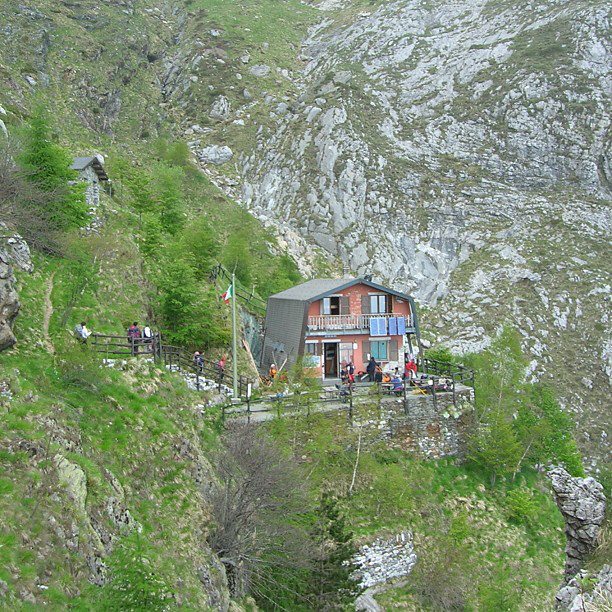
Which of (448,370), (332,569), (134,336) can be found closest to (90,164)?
(134,336)

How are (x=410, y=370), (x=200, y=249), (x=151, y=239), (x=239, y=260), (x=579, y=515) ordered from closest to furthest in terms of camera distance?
(x=579, y=515), (x=410, y=370), (x=151, y=239), (x=200, y=249), (x=239, y=260)

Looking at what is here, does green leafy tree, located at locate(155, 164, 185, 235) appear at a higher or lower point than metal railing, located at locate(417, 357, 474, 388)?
higher

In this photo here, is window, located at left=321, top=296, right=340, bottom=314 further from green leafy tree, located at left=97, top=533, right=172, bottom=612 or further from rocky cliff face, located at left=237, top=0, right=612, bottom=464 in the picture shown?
green leafy tree, located at left=97, top=533, right=172, bottom=612

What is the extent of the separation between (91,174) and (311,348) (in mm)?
17012

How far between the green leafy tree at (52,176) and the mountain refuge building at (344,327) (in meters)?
14.4

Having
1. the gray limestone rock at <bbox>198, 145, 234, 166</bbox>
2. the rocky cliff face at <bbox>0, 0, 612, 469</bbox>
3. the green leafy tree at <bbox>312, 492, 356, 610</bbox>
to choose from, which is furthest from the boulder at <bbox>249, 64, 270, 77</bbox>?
the green leafy tree at <bbox>312, 492, 356, 610</bbox>

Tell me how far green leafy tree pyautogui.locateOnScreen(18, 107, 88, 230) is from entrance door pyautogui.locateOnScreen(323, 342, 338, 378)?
641 inches

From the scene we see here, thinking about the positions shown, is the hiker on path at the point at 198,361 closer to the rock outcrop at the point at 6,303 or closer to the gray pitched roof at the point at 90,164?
the rock outcrop at the point at 6,303

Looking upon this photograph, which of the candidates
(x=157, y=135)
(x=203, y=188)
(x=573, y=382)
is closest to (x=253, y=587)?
(x=573, y=382)

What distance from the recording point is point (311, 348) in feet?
116

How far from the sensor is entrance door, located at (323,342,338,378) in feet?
117

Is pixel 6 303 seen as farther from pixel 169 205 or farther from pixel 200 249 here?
pixel 169 205

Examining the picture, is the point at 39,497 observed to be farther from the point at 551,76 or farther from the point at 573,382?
the point at 551,76

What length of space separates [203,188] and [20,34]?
29.9 meters
